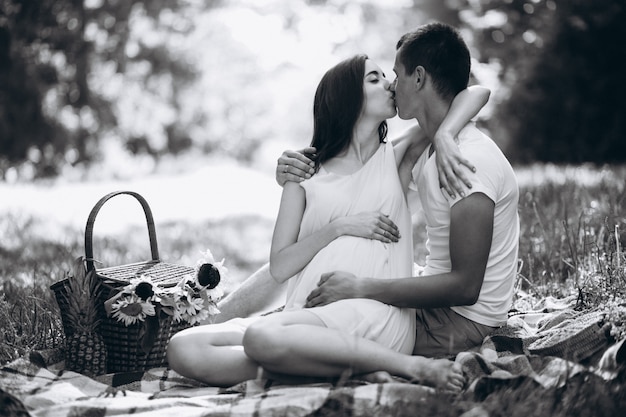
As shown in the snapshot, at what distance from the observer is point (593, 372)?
8.30 feet

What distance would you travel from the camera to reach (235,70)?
67.6 feet

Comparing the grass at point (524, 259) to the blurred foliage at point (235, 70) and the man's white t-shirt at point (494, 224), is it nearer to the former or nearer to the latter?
the man's white t-shirt at point (494, 224)

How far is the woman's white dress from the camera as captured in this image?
3016mm

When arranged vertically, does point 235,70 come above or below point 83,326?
above

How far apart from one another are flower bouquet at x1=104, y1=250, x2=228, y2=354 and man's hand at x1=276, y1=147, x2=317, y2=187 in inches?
22.6

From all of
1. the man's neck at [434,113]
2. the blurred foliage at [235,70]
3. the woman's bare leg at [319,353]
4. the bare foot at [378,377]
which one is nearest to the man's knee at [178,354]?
the woman's bare leg at [319,353]

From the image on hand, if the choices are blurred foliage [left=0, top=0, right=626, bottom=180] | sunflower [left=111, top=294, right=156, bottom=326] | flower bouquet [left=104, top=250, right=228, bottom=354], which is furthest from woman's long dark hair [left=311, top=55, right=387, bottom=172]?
blurred foliage [left=0, top=0, right=626, bottom=180]

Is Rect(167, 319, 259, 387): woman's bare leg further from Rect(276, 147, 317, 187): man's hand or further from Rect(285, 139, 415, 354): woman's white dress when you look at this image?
Rect(276, 147, 317, 187): man's hand

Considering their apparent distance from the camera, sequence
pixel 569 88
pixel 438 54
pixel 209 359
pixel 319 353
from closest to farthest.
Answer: pixel 319 353, pixel 209 359, pixel 438 54, pixel 569 88

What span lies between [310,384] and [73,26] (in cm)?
1509

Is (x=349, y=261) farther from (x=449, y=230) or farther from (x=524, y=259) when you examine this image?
(x=524, y=259)

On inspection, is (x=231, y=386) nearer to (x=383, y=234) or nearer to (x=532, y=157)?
(x=383, y=234)

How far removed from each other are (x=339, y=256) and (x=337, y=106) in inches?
26.1

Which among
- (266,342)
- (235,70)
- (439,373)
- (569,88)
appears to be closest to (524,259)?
(439,373)
